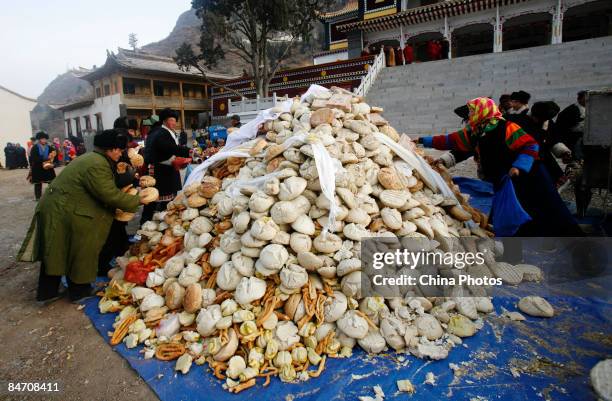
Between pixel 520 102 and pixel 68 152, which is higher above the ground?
pixel 68 152

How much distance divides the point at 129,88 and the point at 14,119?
655 cm

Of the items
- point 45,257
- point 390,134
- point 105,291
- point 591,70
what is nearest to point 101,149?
point 45,257

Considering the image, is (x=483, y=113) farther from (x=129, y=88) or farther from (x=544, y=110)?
(x=129, y=88)

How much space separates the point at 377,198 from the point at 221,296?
56.8 inches

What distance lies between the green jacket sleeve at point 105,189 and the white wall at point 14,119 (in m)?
22.7

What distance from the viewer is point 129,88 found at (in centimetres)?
2197

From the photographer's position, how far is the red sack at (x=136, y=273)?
294 centimetres

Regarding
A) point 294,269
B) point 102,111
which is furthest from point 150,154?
point 102,111

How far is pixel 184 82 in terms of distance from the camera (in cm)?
2395

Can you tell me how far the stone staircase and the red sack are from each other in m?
8.63

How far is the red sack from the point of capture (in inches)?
116

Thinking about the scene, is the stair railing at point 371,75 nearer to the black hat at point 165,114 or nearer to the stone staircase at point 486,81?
the stone staircase at point 486,81

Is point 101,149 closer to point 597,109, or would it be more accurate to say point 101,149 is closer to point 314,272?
point 314,272

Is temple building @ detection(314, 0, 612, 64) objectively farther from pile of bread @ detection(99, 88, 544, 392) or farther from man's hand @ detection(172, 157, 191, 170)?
pile of bread @ detection(99, 88, 544, 392)
